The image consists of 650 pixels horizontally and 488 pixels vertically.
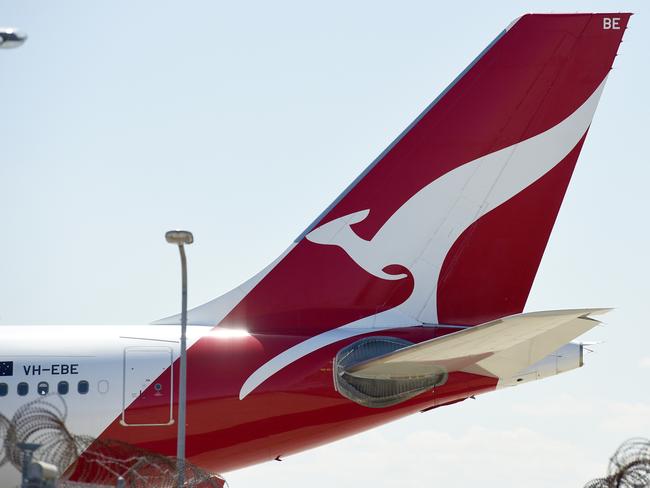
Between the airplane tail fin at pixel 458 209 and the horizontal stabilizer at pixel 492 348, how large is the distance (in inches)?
67.4

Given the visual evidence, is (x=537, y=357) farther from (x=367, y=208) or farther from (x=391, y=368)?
(x=367, y=208)

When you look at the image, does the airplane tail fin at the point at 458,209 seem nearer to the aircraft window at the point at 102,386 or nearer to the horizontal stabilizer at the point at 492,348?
the horizontal stabilizer at the point at 492,348

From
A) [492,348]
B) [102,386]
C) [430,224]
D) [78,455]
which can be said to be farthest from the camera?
[430,224]

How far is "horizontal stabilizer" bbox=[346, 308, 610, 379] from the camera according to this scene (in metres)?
16.7

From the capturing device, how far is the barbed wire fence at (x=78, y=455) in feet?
56.3

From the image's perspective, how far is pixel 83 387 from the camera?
2059 cm

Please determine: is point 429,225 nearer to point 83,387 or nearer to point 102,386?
point 102,386

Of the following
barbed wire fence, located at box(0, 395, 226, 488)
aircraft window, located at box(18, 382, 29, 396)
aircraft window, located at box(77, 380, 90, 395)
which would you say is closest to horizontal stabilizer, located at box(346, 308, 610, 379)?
barbed wire fence, located at box(0, 395, 226, 488)

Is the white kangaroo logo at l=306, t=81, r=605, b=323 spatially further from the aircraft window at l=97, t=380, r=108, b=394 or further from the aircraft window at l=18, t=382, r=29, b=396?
the aircraft window at l=18, t=382, r=29, b=396

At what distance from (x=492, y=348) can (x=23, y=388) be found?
8284mm

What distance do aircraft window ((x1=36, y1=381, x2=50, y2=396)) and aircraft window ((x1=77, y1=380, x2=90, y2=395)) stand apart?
1.80 ft

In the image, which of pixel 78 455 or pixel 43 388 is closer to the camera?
pixel 78 455

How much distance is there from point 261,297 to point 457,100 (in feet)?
17.6

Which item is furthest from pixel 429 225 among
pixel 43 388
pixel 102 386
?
pixel 43 388
